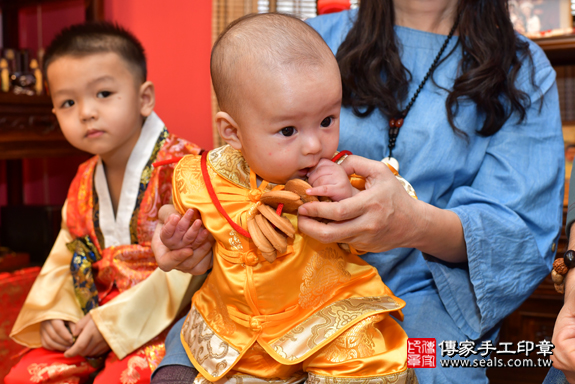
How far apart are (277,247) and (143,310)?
0.63 metres

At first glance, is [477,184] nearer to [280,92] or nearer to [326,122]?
[326,122]

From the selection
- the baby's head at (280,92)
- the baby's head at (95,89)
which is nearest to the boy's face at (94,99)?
the baby's head at (95,89)

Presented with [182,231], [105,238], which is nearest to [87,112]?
[105,238]

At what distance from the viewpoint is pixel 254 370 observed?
0.92 meters

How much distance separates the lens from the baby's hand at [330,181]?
0.81 m

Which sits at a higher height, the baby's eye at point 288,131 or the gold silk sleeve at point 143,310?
the baby's eye at point 288,131

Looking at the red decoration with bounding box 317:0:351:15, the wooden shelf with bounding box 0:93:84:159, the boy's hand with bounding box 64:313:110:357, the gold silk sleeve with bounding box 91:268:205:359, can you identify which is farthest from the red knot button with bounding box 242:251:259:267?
the wooden shelf with bounding box 0:93:84:159

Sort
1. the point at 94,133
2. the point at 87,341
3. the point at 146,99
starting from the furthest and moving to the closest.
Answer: the point at 146,99 < the point at 94,133 < the point at 87,341

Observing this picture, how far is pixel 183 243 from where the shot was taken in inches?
37.9

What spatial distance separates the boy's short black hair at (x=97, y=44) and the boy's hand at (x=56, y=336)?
0.74 m

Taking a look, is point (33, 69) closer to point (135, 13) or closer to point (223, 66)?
point (135, 13)

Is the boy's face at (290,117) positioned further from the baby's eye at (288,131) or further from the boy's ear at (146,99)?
the boy's ear at (146,99)

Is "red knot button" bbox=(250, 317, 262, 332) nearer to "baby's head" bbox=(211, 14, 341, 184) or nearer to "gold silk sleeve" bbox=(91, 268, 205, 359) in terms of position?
"baby's head" bbox=(211, 14, 341, 184)

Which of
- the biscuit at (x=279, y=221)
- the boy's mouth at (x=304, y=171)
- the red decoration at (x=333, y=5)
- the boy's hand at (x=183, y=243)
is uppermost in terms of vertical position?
the red decoration at (x=333, y=5)
